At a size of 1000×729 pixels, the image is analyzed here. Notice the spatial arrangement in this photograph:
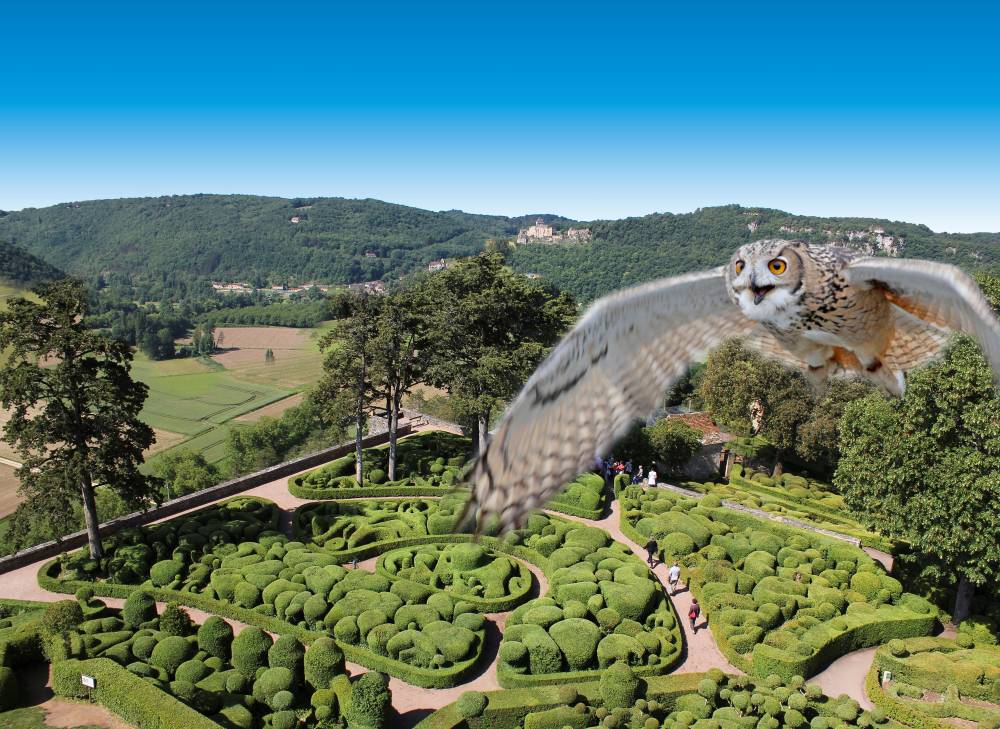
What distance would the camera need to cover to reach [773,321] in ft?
9.12

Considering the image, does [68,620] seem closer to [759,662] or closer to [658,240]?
[759,662]

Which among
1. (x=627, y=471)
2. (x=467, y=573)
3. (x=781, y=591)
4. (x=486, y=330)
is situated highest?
(x=486, y=330)

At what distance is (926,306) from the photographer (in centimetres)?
259

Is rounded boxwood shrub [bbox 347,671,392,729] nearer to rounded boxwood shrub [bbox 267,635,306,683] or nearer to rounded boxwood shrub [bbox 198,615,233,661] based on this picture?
rounded boxwood shrub [bbox 267,635,306,683]

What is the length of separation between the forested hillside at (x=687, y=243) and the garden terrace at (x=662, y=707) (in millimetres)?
53533

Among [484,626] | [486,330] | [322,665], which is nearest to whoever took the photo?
[322,665]

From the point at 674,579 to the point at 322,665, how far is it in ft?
33.5

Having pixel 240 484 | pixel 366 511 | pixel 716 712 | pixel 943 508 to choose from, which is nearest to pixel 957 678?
pixel 943 508

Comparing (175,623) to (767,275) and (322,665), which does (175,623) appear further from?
(767,275)

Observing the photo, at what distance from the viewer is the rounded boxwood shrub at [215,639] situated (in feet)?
48.8

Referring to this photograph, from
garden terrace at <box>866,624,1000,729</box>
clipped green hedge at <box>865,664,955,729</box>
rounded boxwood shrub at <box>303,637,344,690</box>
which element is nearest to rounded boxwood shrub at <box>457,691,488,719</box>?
rounded boxwood shrub at <box>303,637,344,690</box>

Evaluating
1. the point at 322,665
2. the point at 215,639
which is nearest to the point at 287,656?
the point at 322,665

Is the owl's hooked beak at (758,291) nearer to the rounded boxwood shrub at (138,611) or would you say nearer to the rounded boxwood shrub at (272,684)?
the rounded boxwood shrub at (272,684)

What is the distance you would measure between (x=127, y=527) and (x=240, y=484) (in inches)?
185
